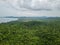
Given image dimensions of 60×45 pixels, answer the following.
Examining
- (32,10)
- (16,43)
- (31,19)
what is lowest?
(16,43)

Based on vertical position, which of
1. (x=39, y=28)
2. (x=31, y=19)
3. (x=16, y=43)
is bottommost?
(x=16, y=43)

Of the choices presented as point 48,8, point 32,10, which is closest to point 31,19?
point 32,10

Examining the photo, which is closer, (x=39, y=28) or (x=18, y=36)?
(x=18, y=36)

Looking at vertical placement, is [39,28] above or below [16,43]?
above

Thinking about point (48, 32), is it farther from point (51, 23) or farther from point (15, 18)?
point (15, 18)

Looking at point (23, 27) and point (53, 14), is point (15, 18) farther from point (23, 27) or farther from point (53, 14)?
point (53, 14)

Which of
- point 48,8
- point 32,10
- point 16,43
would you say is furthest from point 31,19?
point 16,43
